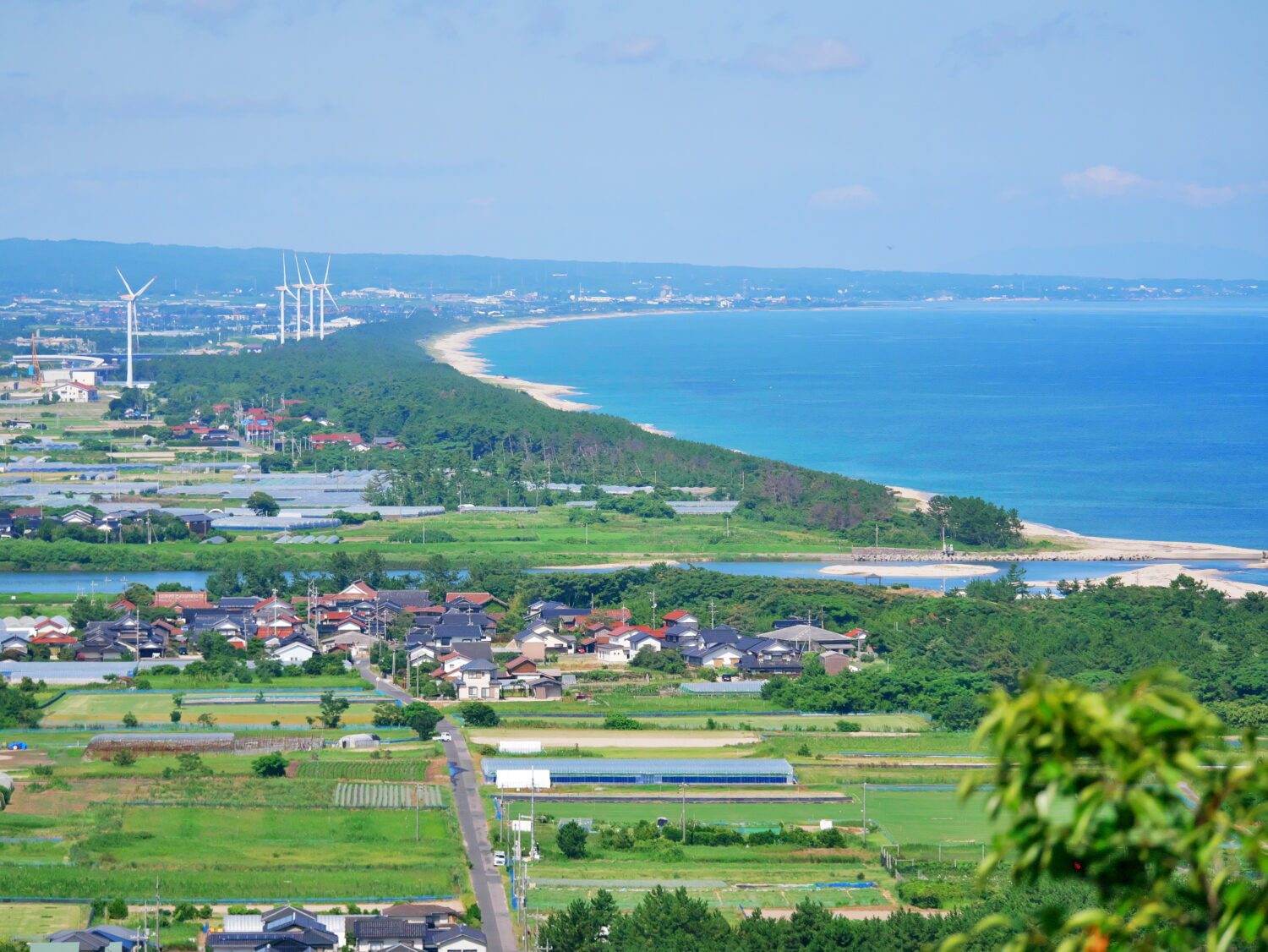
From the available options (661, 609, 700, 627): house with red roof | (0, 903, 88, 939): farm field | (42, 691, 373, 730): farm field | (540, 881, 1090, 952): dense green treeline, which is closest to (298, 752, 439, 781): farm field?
(42, 691, 373, 730): farm field

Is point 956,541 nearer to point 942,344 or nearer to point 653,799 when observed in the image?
point 653,799

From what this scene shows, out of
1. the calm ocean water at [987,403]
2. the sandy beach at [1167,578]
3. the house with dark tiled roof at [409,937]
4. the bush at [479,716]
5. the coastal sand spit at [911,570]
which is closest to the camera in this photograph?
the house with dark tiled roof at [409,937]

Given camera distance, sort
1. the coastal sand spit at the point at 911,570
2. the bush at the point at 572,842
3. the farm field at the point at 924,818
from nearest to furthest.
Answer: the bush at the point at 572,842, the farm field at the point at 924,818, the coastal sand spit at the point at 911,570

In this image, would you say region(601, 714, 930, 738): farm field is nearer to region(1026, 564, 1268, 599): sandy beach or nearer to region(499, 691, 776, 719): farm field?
region(499, 691, 776, 719): farm field

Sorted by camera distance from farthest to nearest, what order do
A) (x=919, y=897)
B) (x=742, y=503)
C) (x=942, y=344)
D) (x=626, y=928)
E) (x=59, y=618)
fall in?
(x=942, y=344)
(x=742, y=503)
(x=59, y=618)
(x=919, y=897)
(x=626, y=928)

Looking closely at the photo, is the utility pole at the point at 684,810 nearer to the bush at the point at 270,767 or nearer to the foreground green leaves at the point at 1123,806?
the bush at the point at 270,767

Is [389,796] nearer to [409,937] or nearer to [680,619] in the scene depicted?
[409,937]

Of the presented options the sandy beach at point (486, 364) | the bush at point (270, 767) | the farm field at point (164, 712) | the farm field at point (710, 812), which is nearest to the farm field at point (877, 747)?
the farm field at point (710, 812)

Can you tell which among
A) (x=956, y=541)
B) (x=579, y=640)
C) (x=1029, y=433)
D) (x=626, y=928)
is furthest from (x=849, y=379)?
(x=626, y=928)
